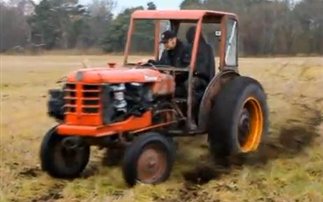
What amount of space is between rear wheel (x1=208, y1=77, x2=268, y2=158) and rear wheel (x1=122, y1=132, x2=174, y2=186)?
0.86m

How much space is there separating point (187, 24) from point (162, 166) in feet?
7.31

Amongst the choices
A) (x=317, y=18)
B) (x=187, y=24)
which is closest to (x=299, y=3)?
(x=317, y=18)

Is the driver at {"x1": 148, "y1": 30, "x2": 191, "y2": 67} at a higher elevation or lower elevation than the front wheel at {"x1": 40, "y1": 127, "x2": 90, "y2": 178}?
higher

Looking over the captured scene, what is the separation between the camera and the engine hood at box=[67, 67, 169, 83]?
8352 millimetres

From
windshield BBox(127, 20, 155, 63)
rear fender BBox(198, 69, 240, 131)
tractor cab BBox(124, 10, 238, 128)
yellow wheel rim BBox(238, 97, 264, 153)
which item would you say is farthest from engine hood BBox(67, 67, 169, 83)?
yellow wheel rim BBox(238, 97, 264, 153)

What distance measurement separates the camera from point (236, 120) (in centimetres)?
946

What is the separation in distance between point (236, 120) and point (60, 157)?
7.12 ft

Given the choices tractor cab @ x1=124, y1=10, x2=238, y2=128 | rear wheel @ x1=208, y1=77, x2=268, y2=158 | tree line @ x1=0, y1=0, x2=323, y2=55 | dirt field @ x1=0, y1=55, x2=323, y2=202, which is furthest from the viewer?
tree line @ x1=0, y1=0, x2=323, y2=55

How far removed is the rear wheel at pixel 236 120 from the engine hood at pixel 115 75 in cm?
88

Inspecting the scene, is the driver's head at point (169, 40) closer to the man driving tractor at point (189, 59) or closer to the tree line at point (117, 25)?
the man driving tractor at point (189, 59)

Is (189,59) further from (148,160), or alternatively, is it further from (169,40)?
(148,160)

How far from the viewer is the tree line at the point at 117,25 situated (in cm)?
4372

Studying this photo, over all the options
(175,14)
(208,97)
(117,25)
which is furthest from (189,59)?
(117,25)

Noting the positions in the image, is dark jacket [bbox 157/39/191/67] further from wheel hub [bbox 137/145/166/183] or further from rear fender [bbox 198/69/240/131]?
wheel hub [bbox 137/145/166/183]
